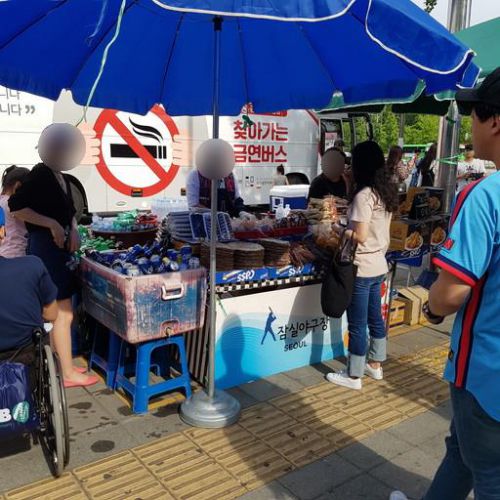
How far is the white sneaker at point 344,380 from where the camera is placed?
13.1 feet

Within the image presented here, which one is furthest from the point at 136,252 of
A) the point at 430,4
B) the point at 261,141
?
the point at 430,4

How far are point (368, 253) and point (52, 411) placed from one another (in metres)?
2.31

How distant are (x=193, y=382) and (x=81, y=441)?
40.5 inches

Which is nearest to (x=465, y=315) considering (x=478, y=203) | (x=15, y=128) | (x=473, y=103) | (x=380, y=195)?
(x=478, y=203)

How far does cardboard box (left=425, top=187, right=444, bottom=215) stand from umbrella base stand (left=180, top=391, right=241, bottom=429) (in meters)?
3.07

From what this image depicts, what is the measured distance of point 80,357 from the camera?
445 cm

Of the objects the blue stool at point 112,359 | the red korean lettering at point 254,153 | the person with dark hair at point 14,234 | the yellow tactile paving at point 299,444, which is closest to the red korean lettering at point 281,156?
the red korean lettering at point 254,153

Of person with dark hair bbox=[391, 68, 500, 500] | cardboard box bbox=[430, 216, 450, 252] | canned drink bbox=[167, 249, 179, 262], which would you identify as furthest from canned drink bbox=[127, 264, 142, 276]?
cardboard box bbox=[430, 216, 450, 252]

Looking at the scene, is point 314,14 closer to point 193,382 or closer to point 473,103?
point 473,103

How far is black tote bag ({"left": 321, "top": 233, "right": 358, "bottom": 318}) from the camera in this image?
3695mm

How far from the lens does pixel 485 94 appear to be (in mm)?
1593

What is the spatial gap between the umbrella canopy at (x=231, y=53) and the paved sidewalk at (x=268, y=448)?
217cm

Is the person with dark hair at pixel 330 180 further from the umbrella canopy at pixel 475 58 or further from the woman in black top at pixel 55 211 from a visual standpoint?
the woman in black top at pixel 55 211

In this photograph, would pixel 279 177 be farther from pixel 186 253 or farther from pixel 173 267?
pixel 173 267
